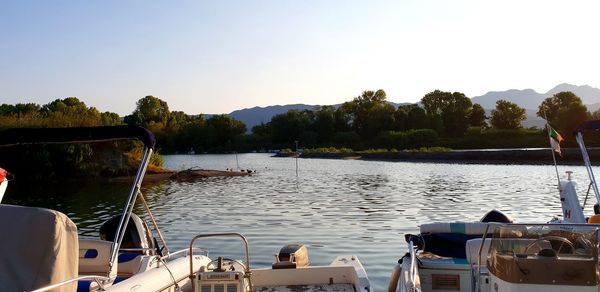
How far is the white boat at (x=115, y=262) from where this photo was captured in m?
5.34

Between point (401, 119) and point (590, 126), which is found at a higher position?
point (401, 119)

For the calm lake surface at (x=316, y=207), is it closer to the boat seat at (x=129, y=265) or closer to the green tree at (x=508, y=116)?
the boat seat at (x=129, y=265)

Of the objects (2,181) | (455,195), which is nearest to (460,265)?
(2,181)

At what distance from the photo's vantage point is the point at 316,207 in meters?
27.8

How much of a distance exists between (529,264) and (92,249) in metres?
5.93

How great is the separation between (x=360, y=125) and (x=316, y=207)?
364 feet

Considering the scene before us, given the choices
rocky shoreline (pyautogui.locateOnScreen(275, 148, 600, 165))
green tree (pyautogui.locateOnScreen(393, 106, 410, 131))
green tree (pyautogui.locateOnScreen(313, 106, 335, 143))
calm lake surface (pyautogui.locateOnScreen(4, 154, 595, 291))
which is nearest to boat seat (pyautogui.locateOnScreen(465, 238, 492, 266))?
calm lake surface (pyautogui.locateOnScreen(4, 154, 595, 291))

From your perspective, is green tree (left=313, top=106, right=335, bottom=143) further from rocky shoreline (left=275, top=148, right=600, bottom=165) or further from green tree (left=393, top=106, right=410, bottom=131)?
rocky shoreline (left=275, top=148, right=600, bottom=165)

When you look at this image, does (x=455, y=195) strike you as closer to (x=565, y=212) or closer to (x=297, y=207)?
(x=297, y=207)

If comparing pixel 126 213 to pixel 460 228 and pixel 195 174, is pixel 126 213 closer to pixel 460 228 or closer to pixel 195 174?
pixel 460 228

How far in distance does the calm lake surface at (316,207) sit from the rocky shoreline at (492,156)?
83.9ft

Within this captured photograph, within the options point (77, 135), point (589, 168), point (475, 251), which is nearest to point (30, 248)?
point (77, 135)

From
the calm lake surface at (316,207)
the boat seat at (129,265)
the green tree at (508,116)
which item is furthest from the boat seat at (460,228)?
the green tree at (508,116)

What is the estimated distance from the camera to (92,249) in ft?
29.2
